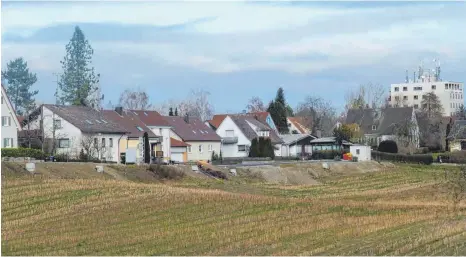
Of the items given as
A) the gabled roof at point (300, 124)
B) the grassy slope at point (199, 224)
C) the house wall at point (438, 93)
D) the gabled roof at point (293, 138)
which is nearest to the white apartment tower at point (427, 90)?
the house wall at point (438, 93)

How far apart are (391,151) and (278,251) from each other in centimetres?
8110

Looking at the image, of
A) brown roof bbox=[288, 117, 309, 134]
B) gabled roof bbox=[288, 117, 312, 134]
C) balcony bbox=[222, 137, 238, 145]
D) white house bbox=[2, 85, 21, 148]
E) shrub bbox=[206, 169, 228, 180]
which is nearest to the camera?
shrub bbox=[206, 169, 228, 180]

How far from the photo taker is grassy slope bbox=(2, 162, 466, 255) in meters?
23.5

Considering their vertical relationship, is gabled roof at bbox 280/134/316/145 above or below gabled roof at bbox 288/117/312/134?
below

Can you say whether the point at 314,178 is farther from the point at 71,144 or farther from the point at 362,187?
the point at 71,144

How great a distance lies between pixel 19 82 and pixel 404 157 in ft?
208

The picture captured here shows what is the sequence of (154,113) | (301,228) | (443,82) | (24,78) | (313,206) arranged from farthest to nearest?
1. (443,82)
2. (24,78)
3. (154,113)
4. (313,206)
5. (301,228)

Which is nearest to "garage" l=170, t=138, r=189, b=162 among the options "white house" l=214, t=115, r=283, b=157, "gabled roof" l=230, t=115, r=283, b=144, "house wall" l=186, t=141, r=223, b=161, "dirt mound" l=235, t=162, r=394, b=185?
"house wall" l=186, t=141, r=223, b=161

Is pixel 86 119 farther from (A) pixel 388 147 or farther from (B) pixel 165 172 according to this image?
(A) pixel 388 147

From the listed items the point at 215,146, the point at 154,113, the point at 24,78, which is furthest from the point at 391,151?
the point at 24,78

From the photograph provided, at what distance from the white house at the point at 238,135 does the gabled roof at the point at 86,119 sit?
2520 cm

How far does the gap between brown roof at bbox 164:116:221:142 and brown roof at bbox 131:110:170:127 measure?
5.17 feet

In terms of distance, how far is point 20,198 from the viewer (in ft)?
130

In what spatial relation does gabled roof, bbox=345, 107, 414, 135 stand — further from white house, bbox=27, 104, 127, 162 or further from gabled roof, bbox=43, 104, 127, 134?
white house, bbox=27, 104, 127, 162
